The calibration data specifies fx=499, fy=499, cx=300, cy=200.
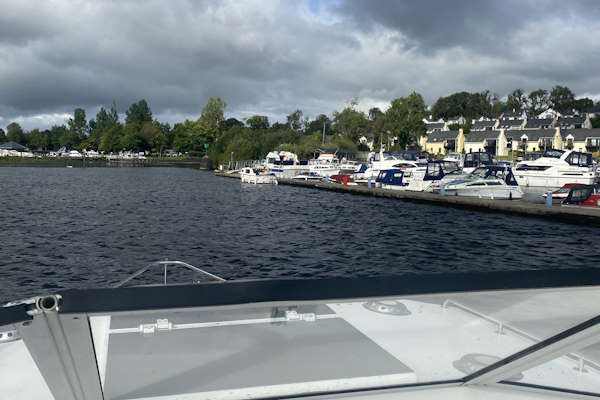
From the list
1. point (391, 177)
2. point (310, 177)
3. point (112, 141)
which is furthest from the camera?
point (112, 141)

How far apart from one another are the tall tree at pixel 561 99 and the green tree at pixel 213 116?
9840cm

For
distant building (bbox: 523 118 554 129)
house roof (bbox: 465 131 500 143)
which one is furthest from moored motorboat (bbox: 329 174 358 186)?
distant building (bbox: 523 118 554 129)

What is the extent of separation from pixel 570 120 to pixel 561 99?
35646mm

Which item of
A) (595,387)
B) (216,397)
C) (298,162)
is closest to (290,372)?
(216,397)

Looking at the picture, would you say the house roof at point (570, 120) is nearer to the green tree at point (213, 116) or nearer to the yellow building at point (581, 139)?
the yellow building at point (581, 139)

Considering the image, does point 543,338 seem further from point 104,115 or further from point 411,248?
point 104,115

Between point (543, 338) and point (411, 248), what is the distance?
17382mm

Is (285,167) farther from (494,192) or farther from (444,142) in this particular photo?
(444,142)

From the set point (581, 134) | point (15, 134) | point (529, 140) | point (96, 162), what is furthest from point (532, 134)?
point (15, 134)

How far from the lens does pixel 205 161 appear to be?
361 ft

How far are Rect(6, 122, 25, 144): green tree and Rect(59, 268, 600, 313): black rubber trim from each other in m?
200

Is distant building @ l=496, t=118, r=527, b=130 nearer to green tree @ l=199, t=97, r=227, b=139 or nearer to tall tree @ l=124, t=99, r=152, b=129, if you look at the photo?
green tree @ l=199, t=97, r=227, b=139

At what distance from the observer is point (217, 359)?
236cm

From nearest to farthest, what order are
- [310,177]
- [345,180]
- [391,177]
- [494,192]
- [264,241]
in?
[264,241]
[494,192]
[391,177]
[345,180]
[310,177]
